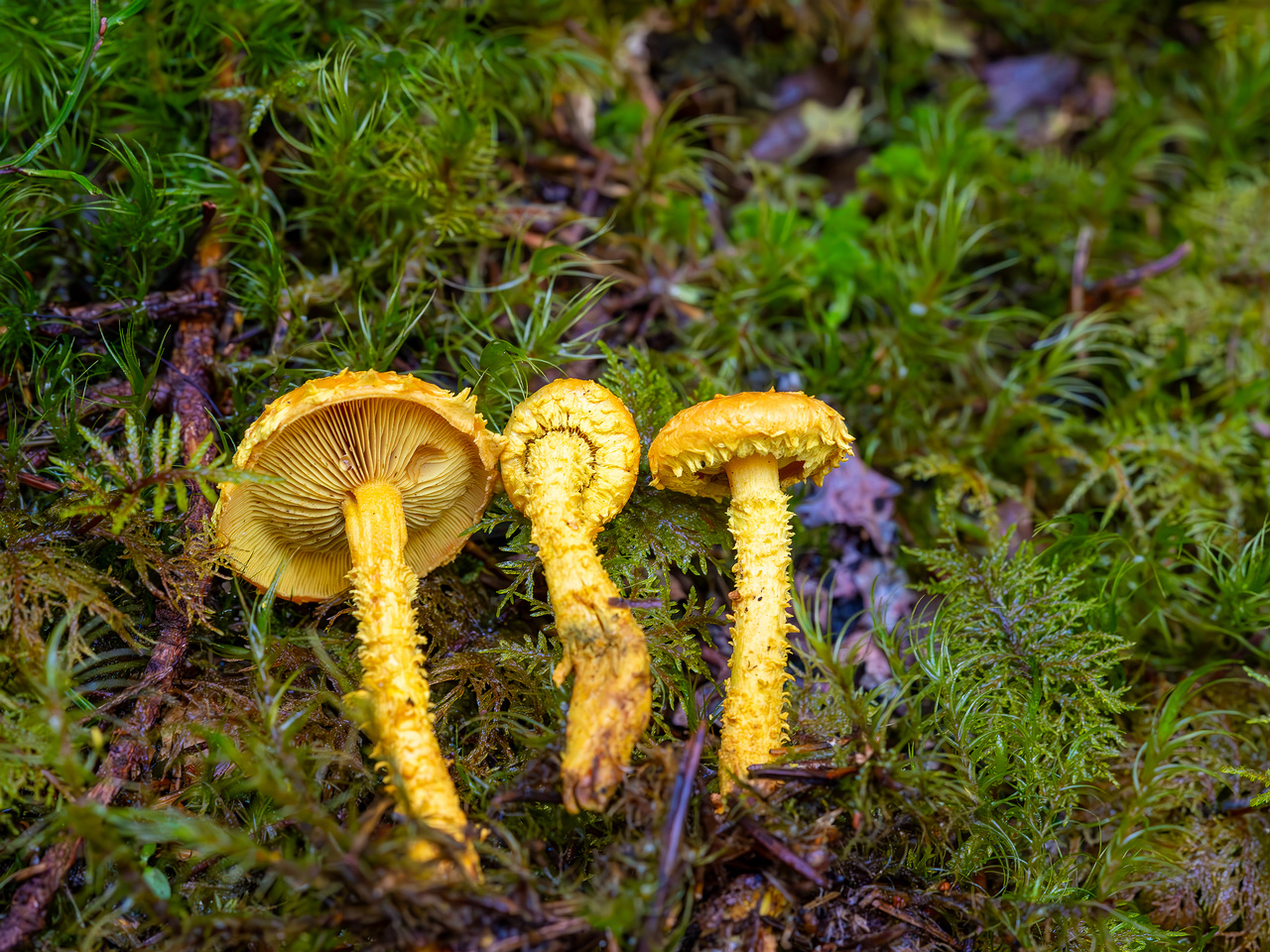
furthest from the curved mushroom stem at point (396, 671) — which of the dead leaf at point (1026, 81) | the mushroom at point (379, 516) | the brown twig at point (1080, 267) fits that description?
the dead leaf at point (1026, 81)

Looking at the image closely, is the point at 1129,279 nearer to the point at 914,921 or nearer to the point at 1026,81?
the point at 1026,81

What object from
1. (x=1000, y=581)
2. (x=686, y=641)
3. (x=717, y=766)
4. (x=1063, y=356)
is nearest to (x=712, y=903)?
(x=717, y=766)

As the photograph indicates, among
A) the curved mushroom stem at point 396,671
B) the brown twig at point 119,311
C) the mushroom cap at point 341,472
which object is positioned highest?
the brown twig at point 119,311

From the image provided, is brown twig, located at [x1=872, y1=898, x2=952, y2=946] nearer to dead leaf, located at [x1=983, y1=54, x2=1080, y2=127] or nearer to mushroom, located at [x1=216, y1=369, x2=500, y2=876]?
mushroom, located at [x1=216, y1=369, x2=500, y2=876]

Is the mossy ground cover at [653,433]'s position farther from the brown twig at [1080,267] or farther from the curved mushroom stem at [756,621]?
the curved mushroom stem at [756,621]

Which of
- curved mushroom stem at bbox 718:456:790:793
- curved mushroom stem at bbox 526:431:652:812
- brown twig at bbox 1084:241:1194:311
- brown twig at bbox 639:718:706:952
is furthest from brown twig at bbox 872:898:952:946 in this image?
brown twig at bbox 1084:241:1194:311
